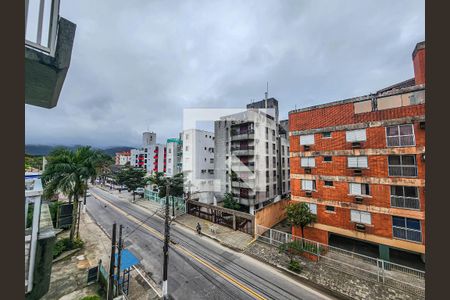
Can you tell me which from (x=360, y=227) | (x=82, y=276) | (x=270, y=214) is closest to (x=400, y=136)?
(x=360, y=227)

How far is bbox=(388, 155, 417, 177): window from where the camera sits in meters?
13.7

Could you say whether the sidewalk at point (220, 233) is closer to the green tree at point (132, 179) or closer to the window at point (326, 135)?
the green tree at point (132, 179)

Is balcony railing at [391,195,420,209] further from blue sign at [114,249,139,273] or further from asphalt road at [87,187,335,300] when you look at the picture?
blue sign at [114,249,139,273]

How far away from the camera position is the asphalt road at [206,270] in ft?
39.4

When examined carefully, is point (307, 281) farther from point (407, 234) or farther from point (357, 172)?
point (357, 172)

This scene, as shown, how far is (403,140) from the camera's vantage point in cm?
1398

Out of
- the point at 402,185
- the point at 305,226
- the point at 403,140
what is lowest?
the point at 305,226

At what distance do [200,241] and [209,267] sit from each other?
507 cm

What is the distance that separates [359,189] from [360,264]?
599cm

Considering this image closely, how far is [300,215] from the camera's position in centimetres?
1664

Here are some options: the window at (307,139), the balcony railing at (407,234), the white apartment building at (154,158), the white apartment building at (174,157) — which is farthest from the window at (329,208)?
the white apartment building at (154,158)

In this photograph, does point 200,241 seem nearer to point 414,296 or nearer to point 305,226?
point 305,226

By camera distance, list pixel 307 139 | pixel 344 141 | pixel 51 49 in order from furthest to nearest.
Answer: pixel 307 139
pixel 344 141
pixel 51 49

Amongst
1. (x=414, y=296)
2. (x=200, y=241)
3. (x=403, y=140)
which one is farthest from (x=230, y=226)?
(x=403, y=140)
